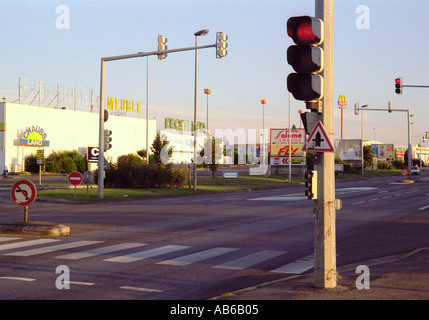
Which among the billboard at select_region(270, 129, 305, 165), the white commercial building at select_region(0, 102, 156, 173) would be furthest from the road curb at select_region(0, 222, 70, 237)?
the billboard at select_region(270, 129, 305, 165)

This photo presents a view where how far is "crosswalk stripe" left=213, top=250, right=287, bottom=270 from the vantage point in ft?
33.5

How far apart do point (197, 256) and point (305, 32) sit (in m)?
5.63

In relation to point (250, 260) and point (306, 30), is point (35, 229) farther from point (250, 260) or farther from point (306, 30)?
point (306, 30)

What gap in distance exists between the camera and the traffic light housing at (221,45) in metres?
21.4

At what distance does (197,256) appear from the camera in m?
11.2

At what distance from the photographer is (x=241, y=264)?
34.3 feet

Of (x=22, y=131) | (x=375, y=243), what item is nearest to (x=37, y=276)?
(x=375, y=243)

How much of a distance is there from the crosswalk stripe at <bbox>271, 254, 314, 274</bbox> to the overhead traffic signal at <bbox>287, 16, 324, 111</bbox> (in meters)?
3.72

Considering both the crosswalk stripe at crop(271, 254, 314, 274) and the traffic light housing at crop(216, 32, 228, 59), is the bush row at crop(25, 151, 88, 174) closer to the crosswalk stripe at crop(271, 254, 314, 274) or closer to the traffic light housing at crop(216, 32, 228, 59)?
the traffic light housing at crop(216, 32, 228, 59)

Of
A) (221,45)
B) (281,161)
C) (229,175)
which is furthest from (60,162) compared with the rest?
(221,45)

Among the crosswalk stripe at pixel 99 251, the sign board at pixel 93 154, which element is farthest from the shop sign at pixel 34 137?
the crosswalk stripe at pixel 99 251
